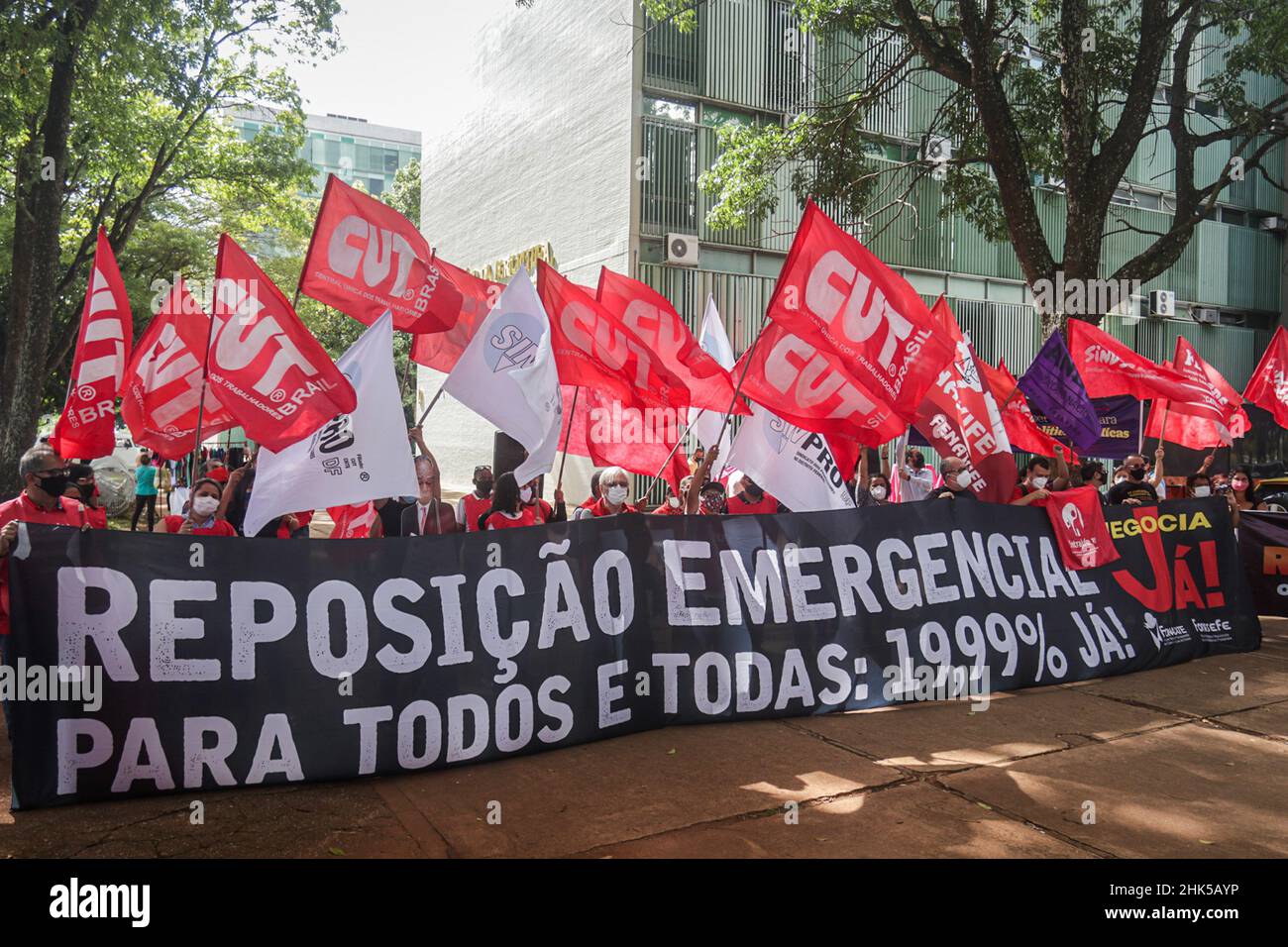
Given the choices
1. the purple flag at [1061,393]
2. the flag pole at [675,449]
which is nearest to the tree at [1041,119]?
the purple flag at [1061,393]

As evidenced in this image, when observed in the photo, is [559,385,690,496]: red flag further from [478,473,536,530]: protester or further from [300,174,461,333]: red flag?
[300,174,461,333]: red flag

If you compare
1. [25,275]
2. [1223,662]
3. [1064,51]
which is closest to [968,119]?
[1064,51]

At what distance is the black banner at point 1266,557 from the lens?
34.0 feet

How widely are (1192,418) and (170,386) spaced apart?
12273 millimetres

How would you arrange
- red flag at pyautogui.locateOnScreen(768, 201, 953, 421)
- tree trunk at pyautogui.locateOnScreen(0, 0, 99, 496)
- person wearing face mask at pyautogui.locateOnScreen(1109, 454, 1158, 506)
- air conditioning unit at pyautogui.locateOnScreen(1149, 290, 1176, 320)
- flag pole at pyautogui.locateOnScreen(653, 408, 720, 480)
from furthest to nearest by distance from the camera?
1. air conditioning unit at pyautogui.locateOnScreen(1149, 290, 1176, 320)
2. tree trunk at pyautogui.locateOnScreen(0, 0, 99, 496)
3. person wearing face mask at pyautogui.locateOnScreen(1109, 454, 1158, 506)
4. flag pole at pyautogui.locateOnScreen(653, 408, 720, 480)
5. red flag at pyautogui.locateOnScreen(768, 201, 953, 421)

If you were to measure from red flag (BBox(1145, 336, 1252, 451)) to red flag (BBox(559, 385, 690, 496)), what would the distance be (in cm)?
643

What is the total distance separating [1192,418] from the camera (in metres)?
13.2

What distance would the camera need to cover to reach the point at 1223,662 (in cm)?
852

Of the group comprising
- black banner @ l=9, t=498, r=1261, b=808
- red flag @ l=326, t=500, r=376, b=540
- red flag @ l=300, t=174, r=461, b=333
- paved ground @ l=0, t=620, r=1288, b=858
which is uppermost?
red flag @ l=300, t=174, r=461, b=333

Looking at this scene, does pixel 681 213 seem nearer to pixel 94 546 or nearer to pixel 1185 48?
pixel 1185 48

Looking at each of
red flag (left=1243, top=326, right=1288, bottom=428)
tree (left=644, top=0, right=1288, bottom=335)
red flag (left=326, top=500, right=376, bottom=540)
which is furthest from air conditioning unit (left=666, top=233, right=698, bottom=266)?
red flag (left=326, top=500, right=376, bottom=540)

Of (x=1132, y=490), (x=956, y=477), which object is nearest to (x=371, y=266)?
(x=956, y=477)

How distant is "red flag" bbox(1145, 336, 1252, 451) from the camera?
37.8 feet
